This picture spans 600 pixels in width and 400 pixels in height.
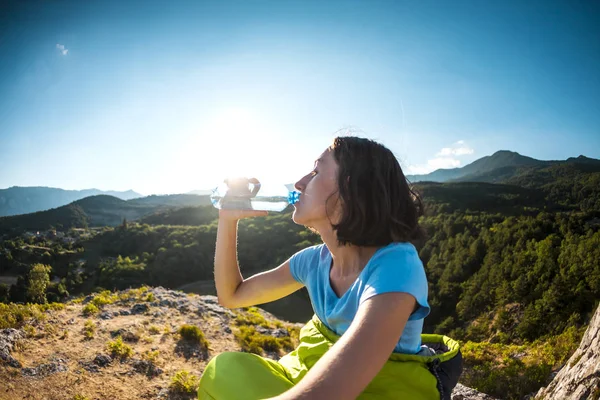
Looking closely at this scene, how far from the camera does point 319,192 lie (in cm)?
203

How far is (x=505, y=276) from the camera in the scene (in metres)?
41.0

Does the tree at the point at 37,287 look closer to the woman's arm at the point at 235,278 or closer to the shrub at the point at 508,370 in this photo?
the shrub at the point at 508,370

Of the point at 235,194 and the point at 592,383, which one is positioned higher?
the point at 235,194

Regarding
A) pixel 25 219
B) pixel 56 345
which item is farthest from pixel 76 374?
pixel 25 219

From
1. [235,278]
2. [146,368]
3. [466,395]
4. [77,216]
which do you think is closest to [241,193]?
[235,278]

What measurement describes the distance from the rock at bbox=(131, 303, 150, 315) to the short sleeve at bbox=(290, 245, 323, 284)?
35.9ft

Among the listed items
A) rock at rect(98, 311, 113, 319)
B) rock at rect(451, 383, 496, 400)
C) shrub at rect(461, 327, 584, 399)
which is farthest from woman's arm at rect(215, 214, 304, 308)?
rock at rect(98, 311, 113, 319)

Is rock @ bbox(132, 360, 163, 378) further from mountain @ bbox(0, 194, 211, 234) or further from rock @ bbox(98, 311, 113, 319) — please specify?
mountain @ bbox(0, 194, 211, 234)

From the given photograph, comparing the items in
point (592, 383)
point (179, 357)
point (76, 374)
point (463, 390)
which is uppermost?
point (592, 383)

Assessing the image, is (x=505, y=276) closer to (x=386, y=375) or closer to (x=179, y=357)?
(x=179, y=357)

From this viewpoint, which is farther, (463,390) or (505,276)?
(505,276)

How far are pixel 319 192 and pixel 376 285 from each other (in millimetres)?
831

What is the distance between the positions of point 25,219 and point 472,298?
451 ft

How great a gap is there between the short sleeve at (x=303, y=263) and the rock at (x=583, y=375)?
8.40 feet
